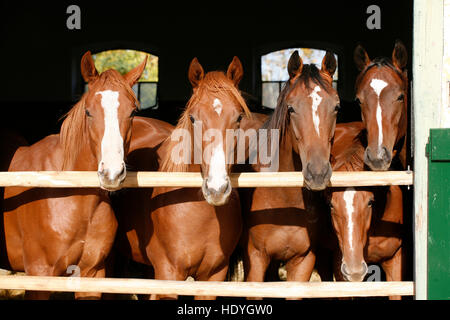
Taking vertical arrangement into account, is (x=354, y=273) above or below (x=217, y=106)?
below

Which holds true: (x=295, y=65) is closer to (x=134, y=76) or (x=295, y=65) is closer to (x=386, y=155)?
(x=386, y=155)

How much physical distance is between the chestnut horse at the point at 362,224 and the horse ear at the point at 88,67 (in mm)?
1623

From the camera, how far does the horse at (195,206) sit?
345cm

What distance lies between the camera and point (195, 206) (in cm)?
379

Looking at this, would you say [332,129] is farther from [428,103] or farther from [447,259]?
[447,259]

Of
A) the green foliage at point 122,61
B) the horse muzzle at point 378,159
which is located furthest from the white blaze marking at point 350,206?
the green foliage at point 122,61

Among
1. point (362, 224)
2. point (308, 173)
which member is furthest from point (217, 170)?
point (362, 224)

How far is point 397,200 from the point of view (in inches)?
164

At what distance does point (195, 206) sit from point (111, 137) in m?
0.78

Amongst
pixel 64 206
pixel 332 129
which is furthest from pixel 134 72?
pixel 332 129

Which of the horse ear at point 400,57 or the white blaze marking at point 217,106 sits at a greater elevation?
the horse ear at point 400,57

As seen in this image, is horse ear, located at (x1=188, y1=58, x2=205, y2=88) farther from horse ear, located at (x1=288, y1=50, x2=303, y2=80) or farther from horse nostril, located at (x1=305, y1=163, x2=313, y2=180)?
horse nostril, located at (x1=305, y1=163, x2=313, y2=180)

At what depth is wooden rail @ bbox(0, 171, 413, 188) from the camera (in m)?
3.31

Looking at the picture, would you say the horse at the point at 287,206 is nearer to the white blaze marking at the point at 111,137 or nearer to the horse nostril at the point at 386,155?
the horse nostril at the point at 386,155
